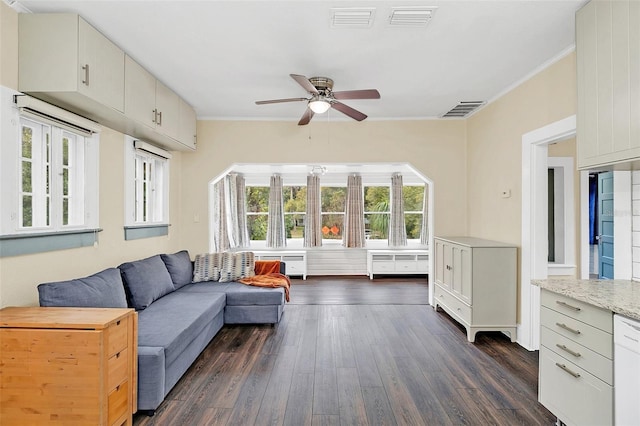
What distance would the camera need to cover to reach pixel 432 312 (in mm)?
4641

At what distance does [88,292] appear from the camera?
249 cm

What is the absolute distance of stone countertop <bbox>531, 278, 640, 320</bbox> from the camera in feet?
5.46

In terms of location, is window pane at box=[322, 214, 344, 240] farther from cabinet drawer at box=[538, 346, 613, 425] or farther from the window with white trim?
cabinet drawer at box=[538, 346, 613, 425]

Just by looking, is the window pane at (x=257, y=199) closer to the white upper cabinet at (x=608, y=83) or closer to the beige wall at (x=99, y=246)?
the beige wall at (x=99, y=246)

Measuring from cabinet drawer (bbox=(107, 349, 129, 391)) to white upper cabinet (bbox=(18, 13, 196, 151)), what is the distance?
1.80 m

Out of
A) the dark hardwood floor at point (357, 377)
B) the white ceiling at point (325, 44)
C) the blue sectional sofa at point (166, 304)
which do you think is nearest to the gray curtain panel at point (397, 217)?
the dark hardwood floor at point (357, 377)

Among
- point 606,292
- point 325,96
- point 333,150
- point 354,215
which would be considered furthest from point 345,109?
point 354,215

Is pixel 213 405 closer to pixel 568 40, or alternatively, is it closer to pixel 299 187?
pixel 568 40

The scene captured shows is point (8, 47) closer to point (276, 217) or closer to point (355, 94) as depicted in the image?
point (355, 94)

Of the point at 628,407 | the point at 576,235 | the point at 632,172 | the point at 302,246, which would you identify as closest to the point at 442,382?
the point at 628,407

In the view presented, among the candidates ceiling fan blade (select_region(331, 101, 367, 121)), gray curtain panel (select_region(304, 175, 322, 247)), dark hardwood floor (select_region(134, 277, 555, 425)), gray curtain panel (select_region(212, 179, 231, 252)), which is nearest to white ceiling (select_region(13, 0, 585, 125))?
ceiling fan blade (select_region(331, 101, 367, 121))

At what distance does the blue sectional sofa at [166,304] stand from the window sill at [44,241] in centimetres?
30

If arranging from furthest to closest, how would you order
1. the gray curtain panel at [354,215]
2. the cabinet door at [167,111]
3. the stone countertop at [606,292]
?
the gray curtain panel at [354,215] < the cabinet door at [167,111] < the stone countertop at [606,292]

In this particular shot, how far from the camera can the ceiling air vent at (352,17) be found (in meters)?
2.29
